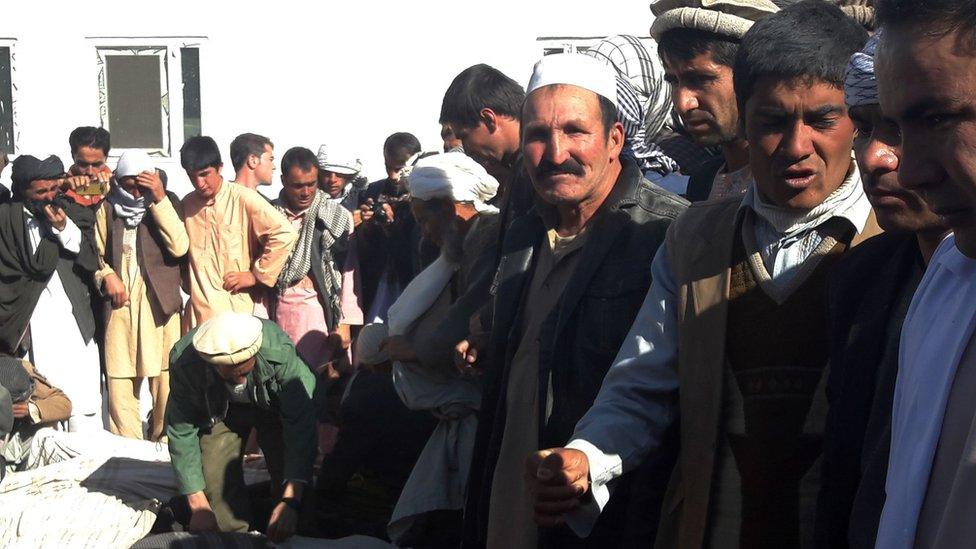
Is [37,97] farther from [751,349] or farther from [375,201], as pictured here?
[751,349]

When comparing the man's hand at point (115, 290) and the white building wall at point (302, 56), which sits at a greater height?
the white building wall at point (302, 56)

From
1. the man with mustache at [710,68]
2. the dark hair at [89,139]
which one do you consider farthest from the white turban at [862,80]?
the dark hair at [89,139]

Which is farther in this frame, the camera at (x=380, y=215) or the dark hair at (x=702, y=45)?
the camera at (x=380, y=215)

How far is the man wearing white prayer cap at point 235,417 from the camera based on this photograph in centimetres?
567

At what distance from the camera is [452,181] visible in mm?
4617

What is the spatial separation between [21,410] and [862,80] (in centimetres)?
555

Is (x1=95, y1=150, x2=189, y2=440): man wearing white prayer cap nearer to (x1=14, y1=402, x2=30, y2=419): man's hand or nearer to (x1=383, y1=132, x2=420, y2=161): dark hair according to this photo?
(x1=14, y1=402, x2=30, y2=419): man's hand

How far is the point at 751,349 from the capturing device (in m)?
2.64

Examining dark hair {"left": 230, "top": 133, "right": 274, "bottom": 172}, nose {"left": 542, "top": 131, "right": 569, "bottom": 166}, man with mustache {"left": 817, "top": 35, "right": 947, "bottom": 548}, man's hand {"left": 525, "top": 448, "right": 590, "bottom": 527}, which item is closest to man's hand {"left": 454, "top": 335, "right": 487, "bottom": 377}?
nose {"left": 542, "top": 131, "right": 569, "bottom": 166}

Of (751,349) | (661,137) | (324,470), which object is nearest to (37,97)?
(324,470)

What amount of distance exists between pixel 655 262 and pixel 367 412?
2.65 meters

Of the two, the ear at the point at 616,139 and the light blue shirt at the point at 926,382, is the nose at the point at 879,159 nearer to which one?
the light blue shirt at the point at 926,382

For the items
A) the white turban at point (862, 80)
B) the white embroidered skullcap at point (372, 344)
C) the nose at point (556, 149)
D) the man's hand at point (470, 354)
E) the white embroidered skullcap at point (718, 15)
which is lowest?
the white embroidered skullcap at point (372, 344)

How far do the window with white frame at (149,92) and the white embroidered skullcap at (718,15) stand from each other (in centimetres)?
846
